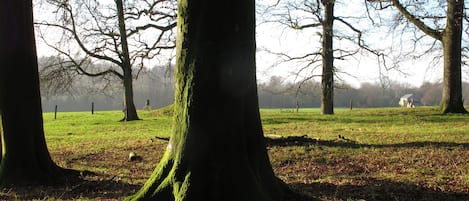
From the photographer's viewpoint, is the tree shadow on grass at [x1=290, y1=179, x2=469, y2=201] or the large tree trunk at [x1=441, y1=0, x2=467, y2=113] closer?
the tree shadow on grass at [x1=290, y1=179, x2=469, y2=201]

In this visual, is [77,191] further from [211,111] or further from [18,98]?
[211,111]

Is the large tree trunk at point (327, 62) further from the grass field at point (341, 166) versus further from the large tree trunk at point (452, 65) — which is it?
the grass field at point (341, 166)

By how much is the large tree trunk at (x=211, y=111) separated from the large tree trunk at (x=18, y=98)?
3.90 m

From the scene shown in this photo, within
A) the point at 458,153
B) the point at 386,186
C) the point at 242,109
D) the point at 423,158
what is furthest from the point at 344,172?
the point at 242,109

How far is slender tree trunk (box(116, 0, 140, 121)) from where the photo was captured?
25938 millimetres

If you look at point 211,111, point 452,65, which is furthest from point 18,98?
point 452,65

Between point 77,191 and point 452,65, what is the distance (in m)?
19.1

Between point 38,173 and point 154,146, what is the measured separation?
4811mm

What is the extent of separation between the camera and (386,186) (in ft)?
20.7

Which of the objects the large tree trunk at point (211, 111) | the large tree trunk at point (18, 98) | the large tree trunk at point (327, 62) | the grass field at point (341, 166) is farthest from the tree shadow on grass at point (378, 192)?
the large tree trunk at point (327, 62)

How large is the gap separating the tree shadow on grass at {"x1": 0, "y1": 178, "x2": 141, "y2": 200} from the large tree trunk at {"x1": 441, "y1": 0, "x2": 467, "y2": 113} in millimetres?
17768

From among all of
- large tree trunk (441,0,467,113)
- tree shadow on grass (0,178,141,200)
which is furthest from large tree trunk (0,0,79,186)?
large tree trunk (441,0,467,113)

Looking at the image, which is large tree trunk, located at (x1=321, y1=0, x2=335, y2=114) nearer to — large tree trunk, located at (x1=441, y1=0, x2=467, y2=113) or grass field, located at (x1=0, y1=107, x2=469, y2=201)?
large tree trunk, located at (x1=441, y1=0, x2=467, y2=113)

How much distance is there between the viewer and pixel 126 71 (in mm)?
27281
